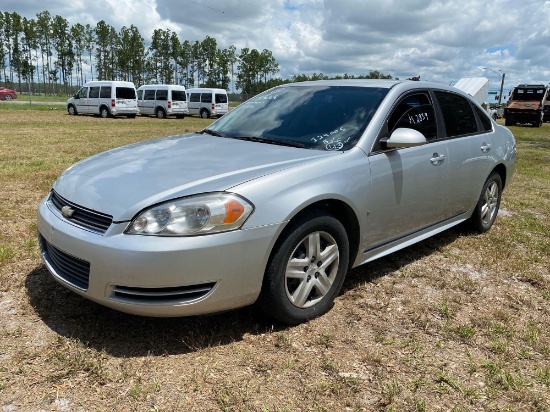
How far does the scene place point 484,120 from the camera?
470 cm

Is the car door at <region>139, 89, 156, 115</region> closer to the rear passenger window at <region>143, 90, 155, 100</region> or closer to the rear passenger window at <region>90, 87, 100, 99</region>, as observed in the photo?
the rear passenger window at <region>143, 90, 155, 100</region>

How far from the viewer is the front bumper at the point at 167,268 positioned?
91.1 inches

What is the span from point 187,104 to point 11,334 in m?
27.6

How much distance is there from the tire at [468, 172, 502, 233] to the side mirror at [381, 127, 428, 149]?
1.76m

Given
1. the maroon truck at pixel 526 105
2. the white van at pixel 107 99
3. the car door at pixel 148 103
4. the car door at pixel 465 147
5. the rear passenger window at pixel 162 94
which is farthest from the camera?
the car door at pixel 148 103

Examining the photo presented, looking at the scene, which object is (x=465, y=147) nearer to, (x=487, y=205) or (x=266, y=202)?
(x=487, y=205)

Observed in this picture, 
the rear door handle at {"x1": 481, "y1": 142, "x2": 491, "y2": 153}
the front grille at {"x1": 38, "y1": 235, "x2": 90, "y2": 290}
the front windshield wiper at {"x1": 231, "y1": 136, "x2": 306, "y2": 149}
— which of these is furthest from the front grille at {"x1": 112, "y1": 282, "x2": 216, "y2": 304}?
the rear door handle at {"x1": 481, "y1": 142, "x2": 491, "y2": 153}

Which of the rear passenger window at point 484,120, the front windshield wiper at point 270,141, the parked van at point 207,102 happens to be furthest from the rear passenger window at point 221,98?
the front windshield wiper at point 270,141

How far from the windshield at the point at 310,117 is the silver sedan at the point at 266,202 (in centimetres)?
1

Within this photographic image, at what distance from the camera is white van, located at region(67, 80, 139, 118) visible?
83.3 ft

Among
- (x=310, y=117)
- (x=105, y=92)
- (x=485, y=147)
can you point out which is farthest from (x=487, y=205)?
(x=105, y=92)

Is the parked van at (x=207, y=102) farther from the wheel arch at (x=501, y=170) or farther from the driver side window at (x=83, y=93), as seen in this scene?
the wheel arch at (x=501, y=170)

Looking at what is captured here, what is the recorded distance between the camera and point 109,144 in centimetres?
1241

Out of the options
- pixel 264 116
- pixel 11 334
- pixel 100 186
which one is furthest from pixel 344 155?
pixel 11 334
